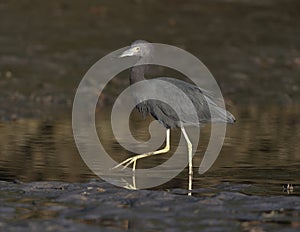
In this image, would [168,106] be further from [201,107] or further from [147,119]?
[147,119]

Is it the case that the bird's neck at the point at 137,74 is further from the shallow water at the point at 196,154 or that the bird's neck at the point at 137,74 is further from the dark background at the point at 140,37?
the dark background at the point at 140,37

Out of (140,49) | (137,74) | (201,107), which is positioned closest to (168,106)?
(201,107)

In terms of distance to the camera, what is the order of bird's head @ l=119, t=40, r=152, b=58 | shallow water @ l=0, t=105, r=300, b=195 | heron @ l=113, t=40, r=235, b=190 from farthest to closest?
bird's head @ l=119, t=40, r=152, b=58 < heron @ l=113, t=40, r=235, b=190 < shallow water @ l=0, t=105, r=300, b=195

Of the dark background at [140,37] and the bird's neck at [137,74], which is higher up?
the dark background at [140,37]

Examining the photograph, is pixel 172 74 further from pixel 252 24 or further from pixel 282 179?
pixel 282 179

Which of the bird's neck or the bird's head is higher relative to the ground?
the bird's head

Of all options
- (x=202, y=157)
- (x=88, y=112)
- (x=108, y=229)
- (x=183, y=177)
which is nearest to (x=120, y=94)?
(x=88, y=112)

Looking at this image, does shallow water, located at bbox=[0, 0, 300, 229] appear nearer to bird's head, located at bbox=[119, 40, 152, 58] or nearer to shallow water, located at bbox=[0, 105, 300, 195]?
shallow water, located at bbox=[0, 105, 300, 195]

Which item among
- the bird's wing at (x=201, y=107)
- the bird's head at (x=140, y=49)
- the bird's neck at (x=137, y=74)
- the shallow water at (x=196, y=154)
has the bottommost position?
the shallow water at (x=196, y=154)

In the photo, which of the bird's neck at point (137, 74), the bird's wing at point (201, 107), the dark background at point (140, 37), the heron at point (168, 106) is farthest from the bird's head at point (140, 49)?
the dark background at point (140, 37)

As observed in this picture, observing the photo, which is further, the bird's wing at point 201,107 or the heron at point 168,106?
the bird's wing at point 201,107

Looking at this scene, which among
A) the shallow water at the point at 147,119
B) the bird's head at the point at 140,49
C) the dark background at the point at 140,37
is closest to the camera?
the shallow water at the point at 147,119

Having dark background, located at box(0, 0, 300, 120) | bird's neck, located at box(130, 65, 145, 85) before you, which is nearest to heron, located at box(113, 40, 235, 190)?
bird's neck, located at box(130, 65, 145, 85)

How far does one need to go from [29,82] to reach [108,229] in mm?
8969
